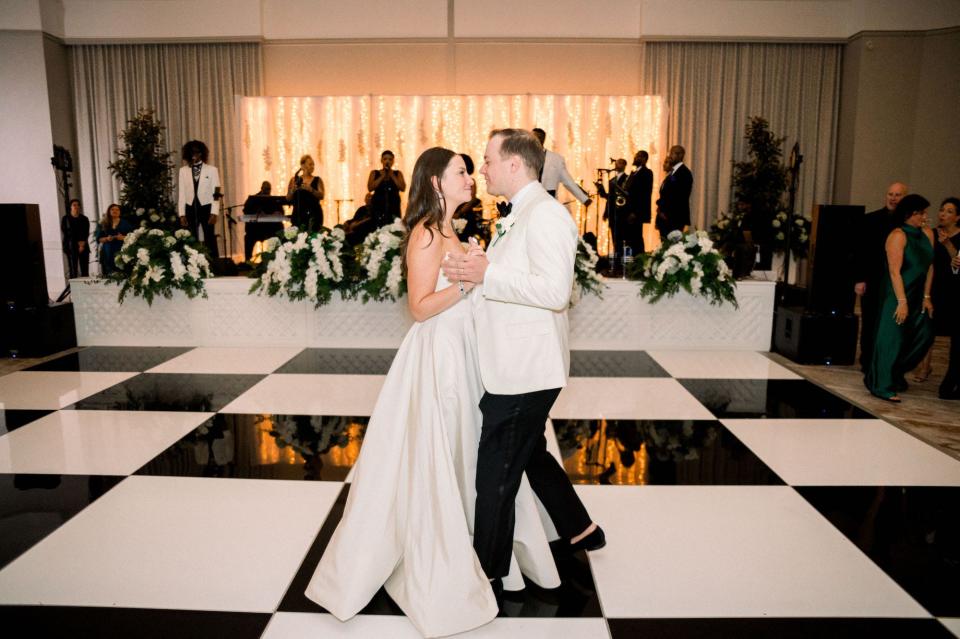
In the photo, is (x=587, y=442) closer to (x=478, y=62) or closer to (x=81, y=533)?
(x=81, y=533)

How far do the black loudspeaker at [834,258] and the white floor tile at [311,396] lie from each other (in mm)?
3647

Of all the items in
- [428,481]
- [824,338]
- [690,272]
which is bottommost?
[824,338]

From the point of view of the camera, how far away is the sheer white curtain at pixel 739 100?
10758 millimetres

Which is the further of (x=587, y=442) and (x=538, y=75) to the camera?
(x=538, y=75)

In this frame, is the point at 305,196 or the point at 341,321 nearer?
the point at 341,321

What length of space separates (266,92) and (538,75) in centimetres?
454

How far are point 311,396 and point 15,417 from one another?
5.59ft

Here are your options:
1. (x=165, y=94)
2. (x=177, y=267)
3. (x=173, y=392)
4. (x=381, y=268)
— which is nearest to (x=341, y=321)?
(x=381, y=268)

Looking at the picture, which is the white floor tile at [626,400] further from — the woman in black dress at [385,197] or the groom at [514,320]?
the woman in black dress at [385,197]

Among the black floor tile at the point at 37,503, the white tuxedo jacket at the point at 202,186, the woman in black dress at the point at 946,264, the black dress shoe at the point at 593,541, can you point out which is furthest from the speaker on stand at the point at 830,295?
the white tuxedo jacket at the point at 202,186

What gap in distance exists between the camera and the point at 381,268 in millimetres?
5566

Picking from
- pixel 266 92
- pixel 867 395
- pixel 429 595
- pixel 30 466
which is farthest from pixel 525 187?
pixel 266 92

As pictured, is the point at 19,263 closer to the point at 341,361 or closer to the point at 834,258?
the point at 341,361

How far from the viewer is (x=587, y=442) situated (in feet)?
11.8
